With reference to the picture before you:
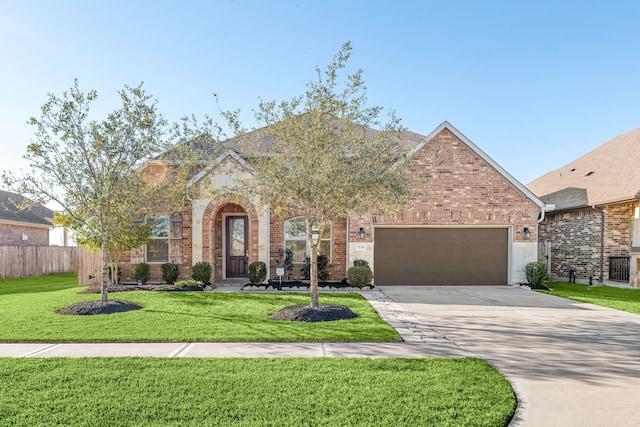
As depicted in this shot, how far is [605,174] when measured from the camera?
17.9 m

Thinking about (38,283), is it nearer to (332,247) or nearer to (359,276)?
(332,247)

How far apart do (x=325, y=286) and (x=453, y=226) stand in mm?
5578

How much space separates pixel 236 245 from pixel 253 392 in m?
12.2

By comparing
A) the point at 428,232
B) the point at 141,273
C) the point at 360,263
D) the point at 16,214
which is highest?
the point at 16,214

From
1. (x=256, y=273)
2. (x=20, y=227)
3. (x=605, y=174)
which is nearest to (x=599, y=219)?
(x=605, y=174)

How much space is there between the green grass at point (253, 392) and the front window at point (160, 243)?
10.1m

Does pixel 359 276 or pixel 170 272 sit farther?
pixel 170 272

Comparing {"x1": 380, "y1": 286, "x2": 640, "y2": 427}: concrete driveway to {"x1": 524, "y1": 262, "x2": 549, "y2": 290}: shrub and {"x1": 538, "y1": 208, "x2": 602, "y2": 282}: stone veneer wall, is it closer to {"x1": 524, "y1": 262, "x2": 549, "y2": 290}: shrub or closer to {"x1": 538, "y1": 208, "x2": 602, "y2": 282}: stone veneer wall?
{"x1": 524, "y1": 262, "x2": 549, "y2": 290}: shrub

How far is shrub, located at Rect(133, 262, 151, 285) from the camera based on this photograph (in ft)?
48.6

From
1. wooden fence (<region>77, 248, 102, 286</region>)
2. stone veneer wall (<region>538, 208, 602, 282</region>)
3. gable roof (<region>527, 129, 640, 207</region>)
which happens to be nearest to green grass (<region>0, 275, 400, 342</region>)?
wooden fence (<region>77, 248, 102, 286</region>)

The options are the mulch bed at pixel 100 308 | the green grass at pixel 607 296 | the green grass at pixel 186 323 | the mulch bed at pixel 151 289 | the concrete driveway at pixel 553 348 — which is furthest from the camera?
the mulch bed at pixel 151 289

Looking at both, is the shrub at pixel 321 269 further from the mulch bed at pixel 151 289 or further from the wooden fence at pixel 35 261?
the wooden fence at pixel 35 261

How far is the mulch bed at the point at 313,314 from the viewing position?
326 inches

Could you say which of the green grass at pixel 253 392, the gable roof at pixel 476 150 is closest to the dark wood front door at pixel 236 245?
the gable roof at pixel 476 150
